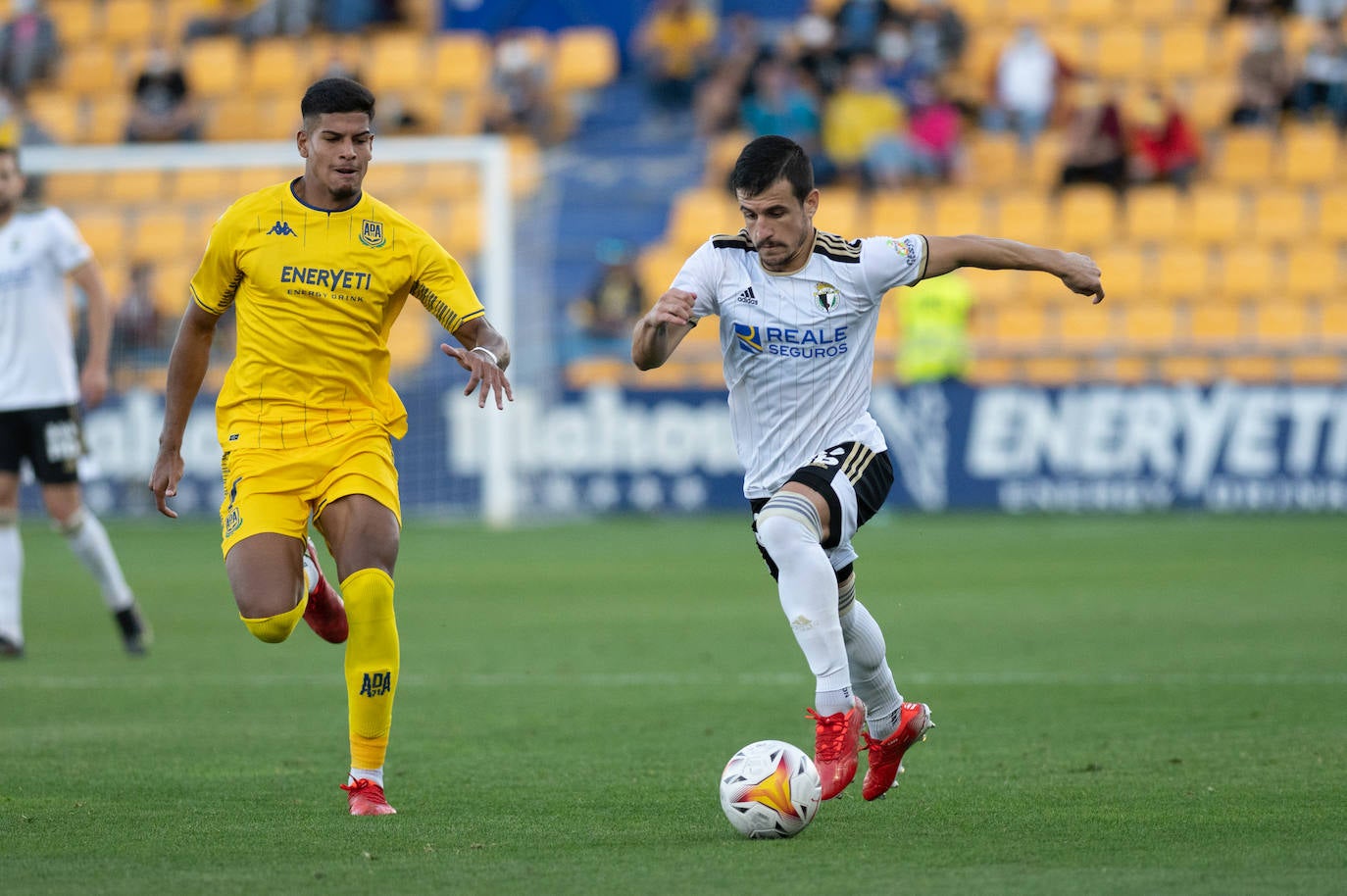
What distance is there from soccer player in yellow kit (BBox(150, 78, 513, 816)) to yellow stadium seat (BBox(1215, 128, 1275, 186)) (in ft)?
58.6

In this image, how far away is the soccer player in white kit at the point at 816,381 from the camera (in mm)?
5895

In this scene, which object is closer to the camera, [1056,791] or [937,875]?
[937,875]

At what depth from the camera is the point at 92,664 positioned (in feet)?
32.9

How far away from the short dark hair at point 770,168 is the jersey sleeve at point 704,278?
0.24 m

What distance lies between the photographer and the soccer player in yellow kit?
6.07 metres

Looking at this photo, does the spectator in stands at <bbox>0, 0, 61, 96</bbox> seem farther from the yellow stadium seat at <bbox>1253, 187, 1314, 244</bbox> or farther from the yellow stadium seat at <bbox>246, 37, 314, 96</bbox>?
the yellow stadium seat at <bbox>1253, 187, 1314, 244</bbox>

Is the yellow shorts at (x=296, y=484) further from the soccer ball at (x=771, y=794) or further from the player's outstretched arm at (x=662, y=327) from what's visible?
the soccer ball at (x=771, y=794)

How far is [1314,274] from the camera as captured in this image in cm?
2158

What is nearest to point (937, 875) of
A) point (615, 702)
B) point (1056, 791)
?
point (1056, 791)

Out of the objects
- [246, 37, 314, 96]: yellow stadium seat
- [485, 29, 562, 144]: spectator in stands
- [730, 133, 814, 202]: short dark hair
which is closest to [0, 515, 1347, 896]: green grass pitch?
[730, 133, 814, 202]: short dark hair

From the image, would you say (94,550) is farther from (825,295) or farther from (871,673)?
(825,295)

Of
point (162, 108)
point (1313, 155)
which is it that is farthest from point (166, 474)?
point (1313, 155)

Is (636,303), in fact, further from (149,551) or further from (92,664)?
(92,664)

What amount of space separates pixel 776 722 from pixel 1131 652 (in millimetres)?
2796
